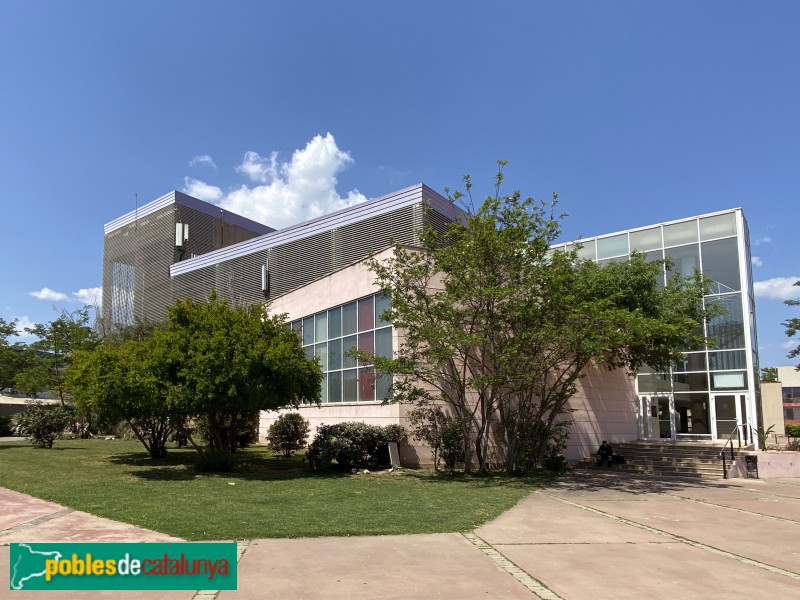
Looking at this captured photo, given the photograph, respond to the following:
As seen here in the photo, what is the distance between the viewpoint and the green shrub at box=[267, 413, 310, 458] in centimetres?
2206

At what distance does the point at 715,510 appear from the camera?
1178 cm

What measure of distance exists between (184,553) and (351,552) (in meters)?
1.96

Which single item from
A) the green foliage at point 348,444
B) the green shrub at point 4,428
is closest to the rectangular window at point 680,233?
the green foliage at point 348,444

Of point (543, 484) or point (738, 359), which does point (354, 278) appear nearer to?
point (543, 484)

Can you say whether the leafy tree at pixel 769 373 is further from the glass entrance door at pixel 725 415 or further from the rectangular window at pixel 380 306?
A: the rectangular window at pixel 380 306

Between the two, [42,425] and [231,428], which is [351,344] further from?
[42,425]

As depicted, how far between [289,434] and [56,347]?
59.8 feet

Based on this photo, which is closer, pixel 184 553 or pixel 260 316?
pixel 184 553

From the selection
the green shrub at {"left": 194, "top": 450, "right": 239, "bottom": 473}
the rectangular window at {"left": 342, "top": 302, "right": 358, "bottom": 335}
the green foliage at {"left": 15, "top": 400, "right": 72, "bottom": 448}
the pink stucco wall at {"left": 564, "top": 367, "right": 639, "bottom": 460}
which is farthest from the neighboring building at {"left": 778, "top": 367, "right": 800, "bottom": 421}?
the green foliage at {"left": 15, "top": 400, "right": 72, "bottom": 448}

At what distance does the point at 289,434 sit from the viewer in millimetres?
22047

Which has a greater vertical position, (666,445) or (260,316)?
(260,316)

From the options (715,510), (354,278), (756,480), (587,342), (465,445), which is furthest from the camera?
(354,278)

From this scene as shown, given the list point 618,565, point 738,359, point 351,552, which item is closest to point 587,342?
point 618,565

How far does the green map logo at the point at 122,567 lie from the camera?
583cm
